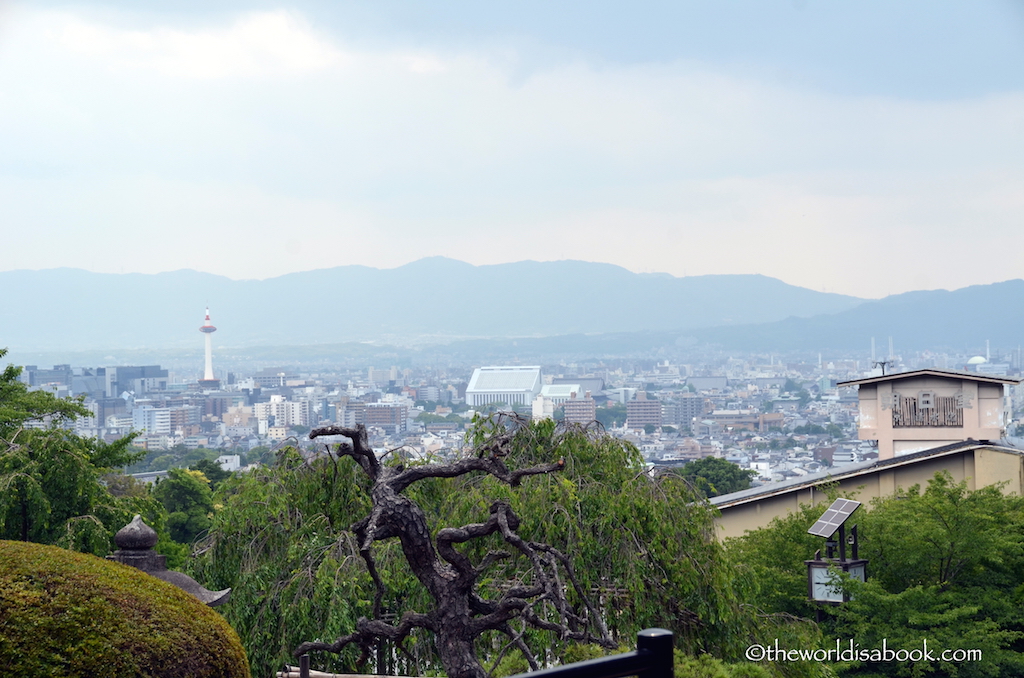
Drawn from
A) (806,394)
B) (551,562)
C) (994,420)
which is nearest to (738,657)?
(551,562)

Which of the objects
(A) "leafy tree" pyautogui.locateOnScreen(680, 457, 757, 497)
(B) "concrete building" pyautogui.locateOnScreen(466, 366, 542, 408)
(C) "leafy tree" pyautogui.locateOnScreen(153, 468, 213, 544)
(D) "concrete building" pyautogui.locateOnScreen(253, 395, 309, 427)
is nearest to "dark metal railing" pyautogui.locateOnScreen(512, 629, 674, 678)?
(C) "leafy tree" pyautogui.locateOnScreen(153, 468, 213, 544)

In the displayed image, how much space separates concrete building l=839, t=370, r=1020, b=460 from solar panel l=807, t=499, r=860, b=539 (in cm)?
1297

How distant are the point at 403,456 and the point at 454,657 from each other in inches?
191

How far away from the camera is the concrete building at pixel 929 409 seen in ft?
80.7

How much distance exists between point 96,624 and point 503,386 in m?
142

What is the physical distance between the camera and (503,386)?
14700cm

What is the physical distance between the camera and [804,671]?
9.97 m

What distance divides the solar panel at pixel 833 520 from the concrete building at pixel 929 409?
42.5 feet

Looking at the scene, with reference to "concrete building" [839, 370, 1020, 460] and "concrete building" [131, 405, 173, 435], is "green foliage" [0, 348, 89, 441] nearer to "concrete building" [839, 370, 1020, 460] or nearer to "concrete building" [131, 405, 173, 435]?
"concrete building" [839, 370, 1020, 460]

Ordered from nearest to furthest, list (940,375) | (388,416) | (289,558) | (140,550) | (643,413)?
(140,550) < (289,558) < (940,375) < (388,416) < (643,413)

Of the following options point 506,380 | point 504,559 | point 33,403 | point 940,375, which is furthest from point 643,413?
point 504,559

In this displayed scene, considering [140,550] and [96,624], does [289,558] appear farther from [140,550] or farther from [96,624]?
[96,624]

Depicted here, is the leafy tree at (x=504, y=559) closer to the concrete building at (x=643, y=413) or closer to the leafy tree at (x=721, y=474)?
the leafy tree at (x=721, y=474)

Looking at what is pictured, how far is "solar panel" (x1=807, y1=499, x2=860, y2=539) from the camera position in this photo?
11.9m
